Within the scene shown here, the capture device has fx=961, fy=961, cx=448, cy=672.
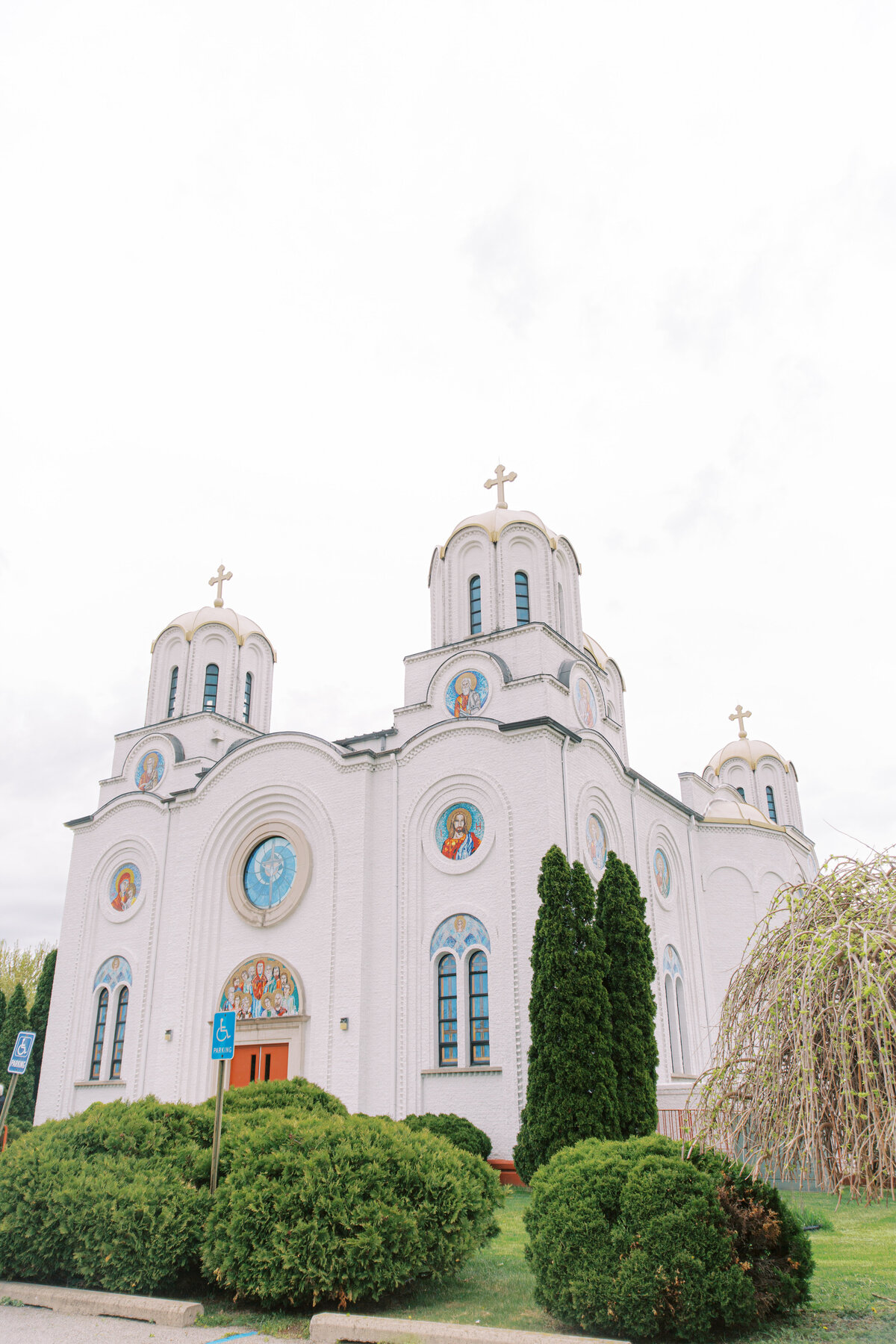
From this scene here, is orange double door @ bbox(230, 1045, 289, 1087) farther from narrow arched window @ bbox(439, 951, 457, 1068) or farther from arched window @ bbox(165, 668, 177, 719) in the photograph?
arched window @ bbox(165, 668, 177, 719)

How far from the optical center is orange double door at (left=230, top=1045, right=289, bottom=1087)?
62.2 feet

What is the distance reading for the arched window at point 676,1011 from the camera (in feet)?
69.7

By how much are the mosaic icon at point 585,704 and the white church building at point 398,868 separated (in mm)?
85

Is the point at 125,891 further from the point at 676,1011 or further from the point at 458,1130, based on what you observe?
the point at 676,1011

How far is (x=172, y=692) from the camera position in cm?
2664

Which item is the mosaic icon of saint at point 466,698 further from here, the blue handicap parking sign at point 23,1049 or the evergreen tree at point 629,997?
the blue handicap parking sign at point 23,1049

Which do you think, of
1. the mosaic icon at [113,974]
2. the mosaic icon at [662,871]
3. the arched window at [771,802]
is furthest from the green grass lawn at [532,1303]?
the arched window at [771,802]

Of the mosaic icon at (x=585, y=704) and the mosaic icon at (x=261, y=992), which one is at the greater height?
the mosaic icon at (x=585, y=704)

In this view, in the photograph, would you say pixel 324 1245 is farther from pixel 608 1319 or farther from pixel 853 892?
pixel 853 892

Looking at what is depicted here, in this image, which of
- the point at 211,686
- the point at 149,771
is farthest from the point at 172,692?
the point at 149,771

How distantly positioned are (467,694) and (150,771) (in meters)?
9.74

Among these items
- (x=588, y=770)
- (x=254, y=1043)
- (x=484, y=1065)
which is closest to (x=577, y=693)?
(x=588, y=770)

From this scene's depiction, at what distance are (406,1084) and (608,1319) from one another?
11.3 meters

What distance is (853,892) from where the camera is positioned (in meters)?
5.96
